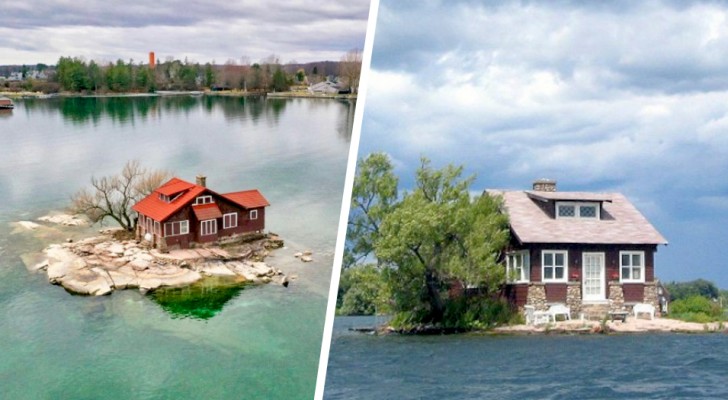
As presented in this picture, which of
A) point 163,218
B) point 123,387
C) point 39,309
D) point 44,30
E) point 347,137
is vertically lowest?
point 123,387

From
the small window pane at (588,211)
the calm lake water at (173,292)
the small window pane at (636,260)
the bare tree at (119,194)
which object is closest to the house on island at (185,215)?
the bare tree at (119,194)

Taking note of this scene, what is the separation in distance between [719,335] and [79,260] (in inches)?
204

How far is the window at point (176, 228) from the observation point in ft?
23.0

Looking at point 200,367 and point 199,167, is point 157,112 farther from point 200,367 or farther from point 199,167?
point 200,367

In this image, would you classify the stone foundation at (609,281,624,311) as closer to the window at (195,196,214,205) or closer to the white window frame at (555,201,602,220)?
the white window frame at (555,201,602,220)

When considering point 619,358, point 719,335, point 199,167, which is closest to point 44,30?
point 199,167

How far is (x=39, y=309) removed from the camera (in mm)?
6695

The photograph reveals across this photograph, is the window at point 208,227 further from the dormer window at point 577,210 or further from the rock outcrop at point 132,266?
the dormer window at point 577,210

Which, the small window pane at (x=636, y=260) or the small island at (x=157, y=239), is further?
the small window pane at (x=636, y=260)

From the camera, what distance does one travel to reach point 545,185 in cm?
791

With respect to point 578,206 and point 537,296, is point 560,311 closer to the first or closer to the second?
point 537,296

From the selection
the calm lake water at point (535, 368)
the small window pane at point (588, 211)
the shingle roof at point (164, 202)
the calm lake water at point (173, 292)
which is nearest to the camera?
the calm lake water at point (535, 368)

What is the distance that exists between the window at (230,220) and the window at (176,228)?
308mm

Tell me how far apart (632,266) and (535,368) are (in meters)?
1.72
